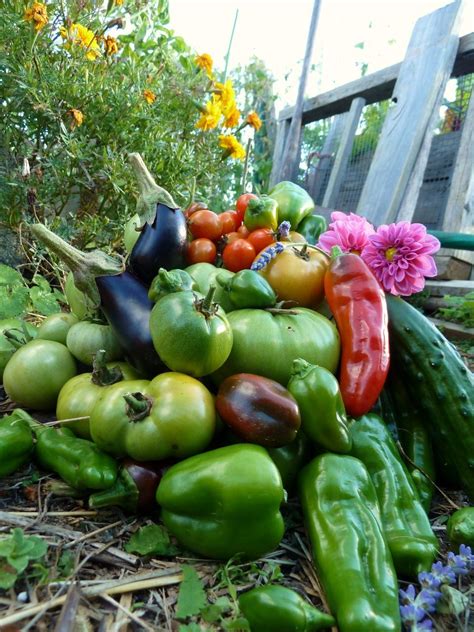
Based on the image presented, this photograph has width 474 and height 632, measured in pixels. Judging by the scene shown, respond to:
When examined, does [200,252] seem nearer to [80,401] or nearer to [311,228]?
[311,228]

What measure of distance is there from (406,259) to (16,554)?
1511mm

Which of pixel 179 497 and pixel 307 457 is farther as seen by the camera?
pixel 307 457

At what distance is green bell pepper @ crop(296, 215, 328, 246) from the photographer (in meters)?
2.24

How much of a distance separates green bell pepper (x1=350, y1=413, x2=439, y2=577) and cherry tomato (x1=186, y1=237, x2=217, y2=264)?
34.1 inches

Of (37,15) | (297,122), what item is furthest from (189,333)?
(297,122)

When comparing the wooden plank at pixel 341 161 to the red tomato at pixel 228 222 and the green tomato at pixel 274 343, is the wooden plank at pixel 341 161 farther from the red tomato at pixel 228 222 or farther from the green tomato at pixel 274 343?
the green tomato at pixel 274 343

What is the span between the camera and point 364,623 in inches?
36.4

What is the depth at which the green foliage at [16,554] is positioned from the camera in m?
0.97

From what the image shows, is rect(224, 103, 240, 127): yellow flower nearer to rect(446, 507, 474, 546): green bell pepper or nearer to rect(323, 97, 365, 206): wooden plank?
rect(323, 97, 365, 206): wooden plank

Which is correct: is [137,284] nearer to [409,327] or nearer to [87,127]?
[409,327]

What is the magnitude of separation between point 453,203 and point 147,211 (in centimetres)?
271

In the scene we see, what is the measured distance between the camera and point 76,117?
2594 millimetres

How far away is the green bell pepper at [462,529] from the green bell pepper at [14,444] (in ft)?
3.66

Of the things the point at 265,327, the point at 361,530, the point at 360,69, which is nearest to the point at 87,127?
the point at 265,327
